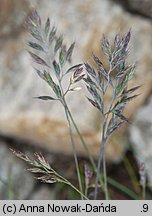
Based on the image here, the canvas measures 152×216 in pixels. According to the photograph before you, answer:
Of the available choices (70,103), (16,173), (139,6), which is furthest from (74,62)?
(16,173)

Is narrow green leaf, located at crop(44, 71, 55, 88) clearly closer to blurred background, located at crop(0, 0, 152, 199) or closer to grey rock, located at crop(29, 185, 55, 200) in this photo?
blurred background, located at crop(0, 0, 152, 199)

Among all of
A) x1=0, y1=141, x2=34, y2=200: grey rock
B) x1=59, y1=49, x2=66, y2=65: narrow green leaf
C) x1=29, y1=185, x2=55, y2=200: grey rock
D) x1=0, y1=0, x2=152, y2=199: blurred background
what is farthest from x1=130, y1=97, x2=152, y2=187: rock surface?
x1=59, y1=49, x2=66, y2=65: narrow green leaf

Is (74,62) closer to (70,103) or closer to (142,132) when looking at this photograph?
(70,103)

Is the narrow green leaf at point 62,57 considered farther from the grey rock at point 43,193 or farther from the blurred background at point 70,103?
the grey rock at point 43,193

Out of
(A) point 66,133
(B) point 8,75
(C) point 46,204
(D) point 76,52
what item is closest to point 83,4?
(D) point 76,52

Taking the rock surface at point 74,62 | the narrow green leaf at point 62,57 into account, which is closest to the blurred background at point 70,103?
the rock surface at point 74,62

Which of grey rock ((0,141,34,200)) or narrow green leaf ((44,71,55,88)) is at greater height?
narrow green leaf ((44,71,55,88))

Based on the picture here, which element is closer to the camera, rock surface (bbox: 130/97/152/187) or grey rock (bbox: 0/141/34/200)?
rock surface (bbox: 130/97/152/187)
